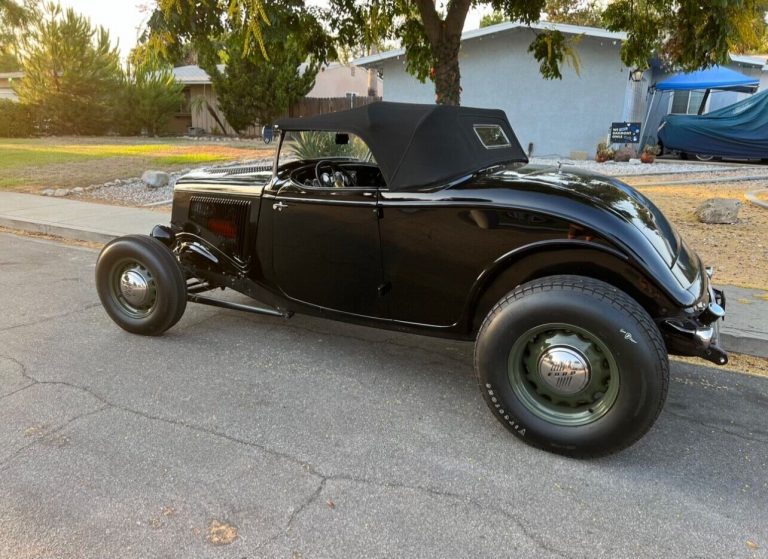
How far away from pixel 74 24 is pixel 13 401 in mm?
27356

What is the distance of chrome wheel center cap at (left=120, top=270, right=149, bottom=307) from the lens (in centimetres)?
425

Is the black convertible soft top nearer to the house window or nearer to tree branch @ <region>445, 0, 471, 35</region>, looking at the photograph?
tree branch @ <region>445, 0, 471, 35</region>

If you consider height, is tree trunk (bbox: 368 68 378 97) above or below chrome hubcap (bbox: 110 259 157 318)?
above

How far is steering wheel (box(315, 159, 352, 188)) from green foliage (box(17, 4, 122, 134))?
25.8 meters

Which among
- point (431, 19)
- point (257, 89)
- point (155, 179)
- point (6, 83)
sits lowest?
point (155, 179)

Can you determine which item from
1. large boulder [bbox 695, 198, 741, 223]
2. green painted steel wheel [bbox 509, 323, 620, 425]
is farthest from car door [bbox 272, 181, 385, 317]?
large boulder [bbox 695, 198, 741, 223]

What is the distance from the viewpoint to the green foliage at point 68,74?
81.5ft

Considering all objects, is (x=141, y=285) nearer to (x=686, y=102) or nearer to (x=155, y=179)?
(x=155, y=179)

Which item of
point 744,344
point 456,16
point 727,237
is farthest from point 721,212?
point 456,16

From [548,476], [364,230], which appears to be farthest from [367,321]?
[548,476]

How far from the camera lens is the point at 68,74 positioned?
25.1 m

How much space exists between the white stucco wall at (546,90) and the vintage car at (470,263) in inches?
553

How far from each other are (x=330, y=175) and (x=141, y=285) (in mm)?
1640

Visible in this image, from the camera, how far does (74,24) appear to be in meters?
25.1
